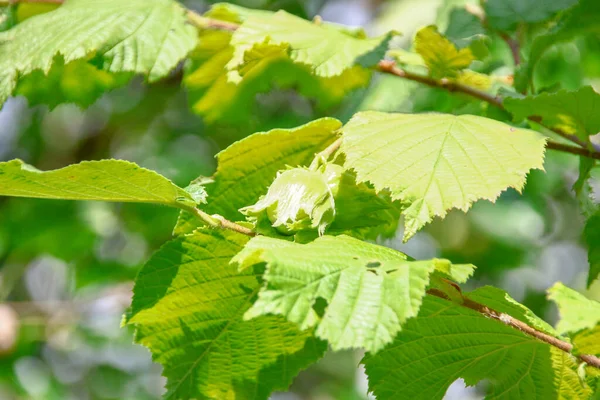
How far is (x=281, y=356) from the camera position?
1.00 metres

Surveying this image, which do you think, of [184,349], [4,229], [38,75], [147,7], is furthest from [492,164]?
[4,229]

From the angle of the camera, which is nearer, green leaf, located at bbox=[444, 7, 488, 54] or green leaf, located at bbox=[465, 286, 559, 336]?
green leaf, located at bbox=[465, 286, 559, 336]

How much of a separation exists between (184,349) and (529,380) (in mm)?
472

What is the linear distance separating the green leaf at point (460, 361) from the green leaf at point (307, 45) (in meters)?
0.45

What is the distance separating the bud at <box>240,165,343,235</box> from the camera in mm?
881

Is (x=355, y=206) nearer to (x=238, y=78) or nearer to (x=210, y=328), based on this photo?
(x=210, y=328)

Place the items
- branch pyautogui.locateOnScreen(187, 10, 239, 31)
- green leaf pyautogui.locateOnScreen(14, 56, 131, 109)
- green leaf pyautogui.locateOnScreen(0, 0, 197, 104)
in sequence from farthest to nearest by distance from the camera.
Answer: green leaf pyautogui.locateOnScreen(14, 56, 131, 109), branch pyautogui.locateOnScreen(187, 10, 239, 31), green leaf pyautogui.locateOnScreen(0, 0, 197, 104)

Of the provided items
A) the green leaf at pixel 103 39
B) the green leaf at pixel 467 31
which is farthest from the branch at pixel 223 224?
the green leaf at pixel 467 31

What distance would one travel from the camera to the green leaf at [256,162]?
1.09 meters

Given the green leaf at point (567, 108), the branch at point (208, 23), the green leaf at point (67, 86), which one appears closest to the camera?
the green leaf at point (567, 108)

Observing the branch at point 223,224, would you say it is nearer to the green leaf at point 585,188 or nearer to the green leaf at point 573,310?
the green leaf at point 573,310

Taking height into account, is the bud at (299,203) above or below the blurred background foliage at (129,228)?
above

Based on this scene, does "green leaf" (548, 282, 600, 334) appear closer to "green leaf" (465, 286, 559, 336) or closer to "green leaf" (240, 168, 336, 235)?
"green leaf" (465, 286, 559, 336)

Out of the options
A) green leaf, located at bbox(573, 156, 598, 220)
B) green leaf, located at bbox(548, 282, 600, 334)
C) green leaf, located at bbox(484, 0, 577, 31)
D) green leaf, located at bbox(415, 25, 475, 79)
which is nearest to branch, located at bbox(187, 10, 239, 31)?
green leaf, located at bbox(415, 25, 475, 79)
